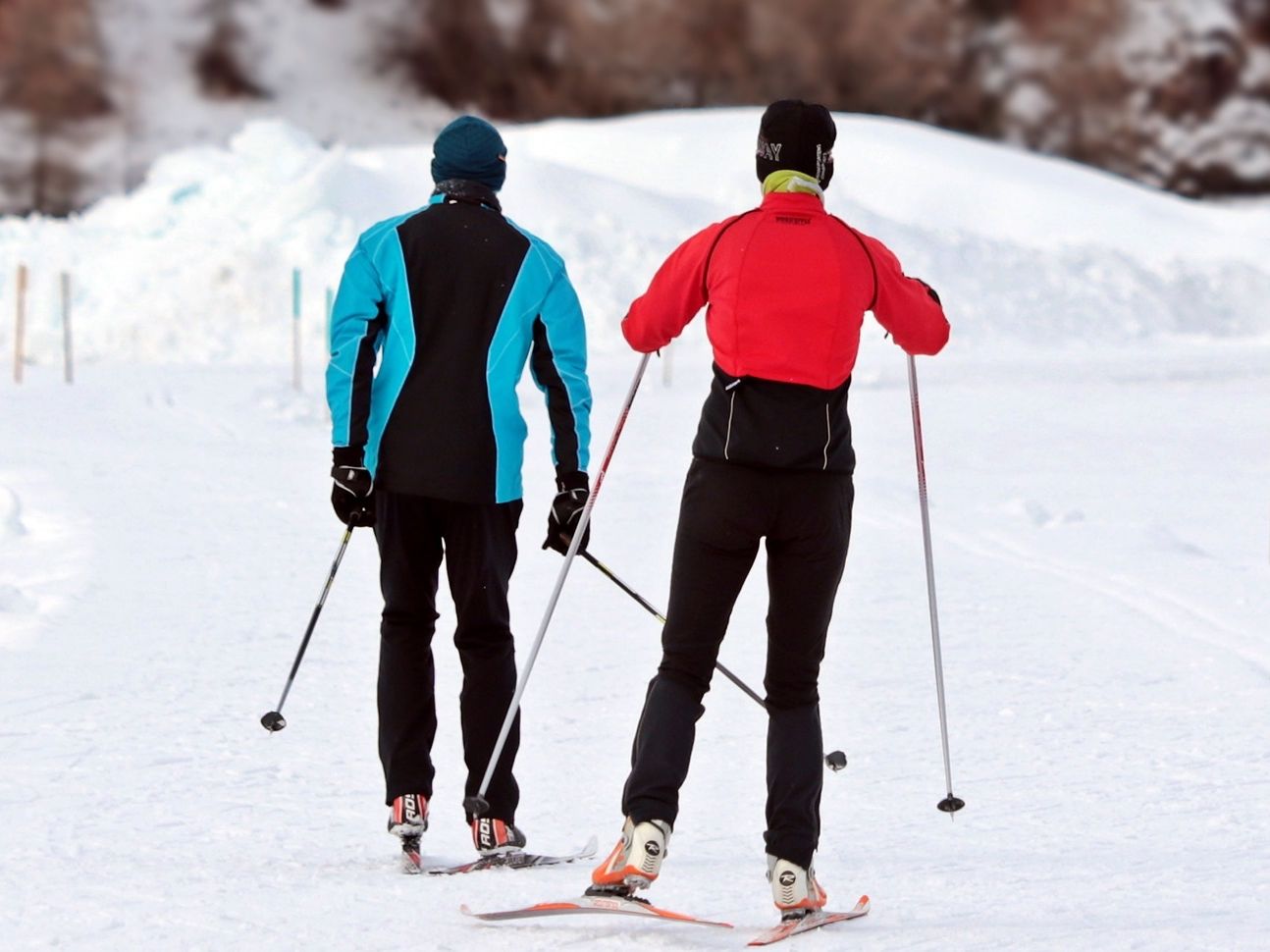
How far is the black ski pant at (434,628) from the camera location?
3.83 metres

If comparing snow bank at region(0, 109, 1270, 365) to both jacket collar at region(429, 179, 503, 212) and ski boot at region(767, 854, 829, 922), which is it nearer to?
jacket collar at region(429, 179, 503, 212)

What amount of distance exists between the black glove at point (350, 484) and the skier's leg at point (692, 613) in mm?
725

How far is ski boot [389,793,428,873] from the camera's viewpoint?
390 centimetres

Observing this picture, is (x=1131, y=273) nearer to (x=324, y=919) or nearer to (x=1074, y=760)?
(x=1074, y=760)

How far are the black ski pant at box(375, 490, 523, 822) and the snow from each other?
255 mm

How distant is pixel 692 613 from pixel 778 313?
0.59 metres

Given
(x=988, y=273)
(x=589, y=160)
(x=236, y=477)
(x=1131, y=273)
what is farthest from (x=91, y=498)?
(x=589, y=160)

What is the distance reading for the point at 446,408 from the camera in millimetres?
3766

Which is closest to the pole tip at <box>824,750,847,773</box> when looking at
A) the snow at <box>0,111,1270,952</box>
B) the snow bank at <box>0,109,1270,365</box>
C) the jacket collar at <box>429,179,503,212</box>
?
the snow at <box>0,111,1270,952</box>

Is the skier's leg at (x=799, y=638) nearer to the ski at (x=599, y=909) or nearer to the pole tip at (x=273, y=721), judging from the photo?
the ski at (x=599, y=909)

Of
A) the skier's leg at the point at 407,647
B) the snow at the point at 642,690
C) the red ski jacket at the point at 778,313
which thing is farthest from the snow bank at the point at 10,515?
the red ski jacket at the point at 778,313

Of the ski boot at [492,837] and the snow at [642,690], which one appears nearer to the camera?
the snow at [642,690]

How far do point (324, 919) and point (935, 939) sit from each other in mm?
1138

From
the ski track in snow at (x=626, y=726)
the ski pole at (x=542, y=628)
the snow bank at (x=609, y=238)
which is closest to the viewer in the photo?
the ski track in snow at (x=626, y=726)
